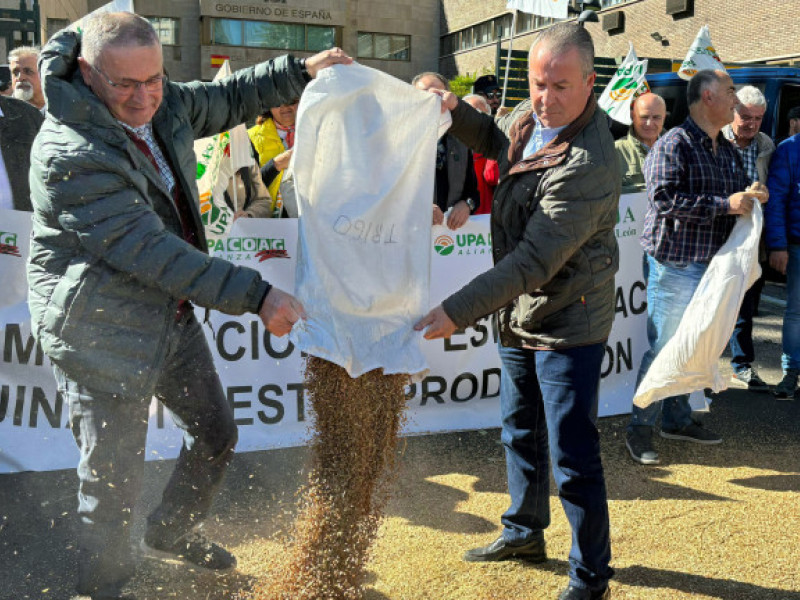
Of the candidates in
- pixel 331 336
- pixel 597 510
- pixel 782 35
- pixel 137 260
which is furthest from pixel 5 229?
pixel 782 35

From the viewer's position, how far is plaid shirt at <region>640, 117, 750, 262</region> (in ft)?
13.8

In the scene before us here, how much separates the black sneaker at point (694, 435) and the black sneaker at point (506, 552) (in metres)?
1.83

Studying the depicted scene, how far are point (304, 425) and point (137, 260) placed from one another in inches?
95.3

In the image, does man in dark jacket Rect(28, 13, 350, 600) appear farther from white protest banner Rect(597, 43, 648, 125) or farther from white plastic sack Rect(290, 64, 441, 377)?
white protest banner Rect(597, 43, 648, 125)

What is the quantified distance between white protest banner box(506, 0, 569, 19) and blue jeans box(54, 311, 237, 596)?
7.48 meters

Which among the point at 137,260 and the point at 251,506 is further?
the point at 251,506

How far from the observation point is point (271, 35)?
1532 inches

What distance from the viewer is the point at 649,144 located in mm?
5375

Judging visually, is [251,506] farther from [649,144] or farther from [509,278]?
[649,144]

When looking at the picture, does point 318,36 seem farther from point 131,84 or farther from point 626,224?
point 131,84

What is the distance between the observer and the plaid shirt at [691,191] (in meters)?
4.20

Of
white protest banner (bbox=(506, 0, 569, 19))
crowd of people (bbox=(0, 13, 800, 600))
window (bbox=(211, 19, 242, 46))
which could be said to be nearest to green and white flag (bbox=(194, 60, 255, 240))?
crowd of people (bbox=(0, 13, 800, 600))

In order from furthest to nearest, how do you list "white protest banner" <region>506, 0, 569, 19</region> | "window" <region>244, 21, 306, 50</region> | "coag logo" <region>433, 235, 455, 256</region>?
"window" <region>244, 21, 306, 50</region> → "white protest banner" <region>506, 0, 569, 19</region> → "coag logo" <region>433, 235, 455, 256</region>

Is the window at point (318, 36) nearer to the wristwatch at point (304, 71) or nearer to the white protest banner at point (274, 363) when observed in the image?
the white protest banner at point (274, 363)
